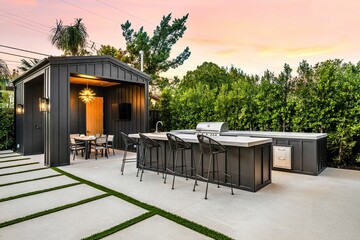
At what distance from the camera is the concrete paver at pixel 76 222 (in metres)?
2.31

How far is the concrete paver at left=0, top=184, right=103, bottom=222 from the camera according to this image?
2.87 m

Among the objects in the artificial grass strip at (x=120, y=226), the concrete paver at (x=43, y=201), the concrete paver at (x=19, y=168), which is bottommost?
the concrete paver at (x=19, y=168)

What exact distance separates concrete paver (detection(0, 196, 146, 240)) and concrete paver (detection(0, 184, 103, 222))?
0.33 meters

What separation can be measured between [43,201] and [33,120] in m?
5.69

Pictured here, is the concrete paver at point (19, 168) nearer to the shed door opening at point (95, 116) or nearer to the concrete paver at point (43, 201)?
the concrete paver at point (43, 201)

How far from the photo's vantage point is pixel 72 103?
28.6 ft

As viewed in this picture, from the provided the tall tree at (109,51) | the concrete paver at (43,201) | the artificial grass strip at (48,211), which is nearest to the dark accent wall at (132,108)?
the concrete paver at (43,201)

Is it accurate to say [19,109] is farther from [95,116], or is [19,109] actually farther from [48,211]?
[48,211]

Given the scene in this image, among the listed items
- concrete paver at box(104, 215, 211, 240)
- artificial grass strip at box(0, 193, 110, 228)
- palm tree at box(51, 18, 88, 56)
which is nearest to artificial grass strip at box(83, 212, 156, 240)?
concrete paver at box(104, 215, 211, 240)

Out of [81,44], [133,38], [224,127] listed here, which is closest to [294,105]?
[224,127]

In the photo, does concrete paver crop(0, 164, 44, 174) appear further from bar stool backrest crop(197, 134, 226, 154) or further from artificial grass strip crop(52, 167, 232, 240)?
bar stool backrest crop(197, 134, 226, 154)

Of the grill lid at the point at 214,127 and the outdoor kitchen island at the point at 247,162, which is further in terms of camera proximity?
the grill lid at the point at 214,127

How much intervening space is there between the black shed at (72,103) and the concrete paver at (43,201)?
2.51m

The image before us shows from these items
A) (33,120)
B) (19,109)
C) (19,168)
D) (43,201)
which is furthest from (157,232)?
(19,109)
